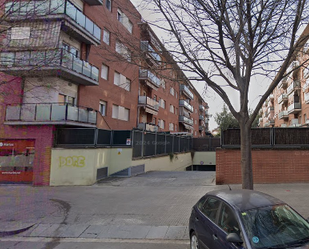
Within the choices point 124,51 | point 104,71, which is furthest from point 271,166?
point 104,71

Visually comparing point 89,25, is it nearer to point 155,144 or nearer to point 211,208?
point 155,144

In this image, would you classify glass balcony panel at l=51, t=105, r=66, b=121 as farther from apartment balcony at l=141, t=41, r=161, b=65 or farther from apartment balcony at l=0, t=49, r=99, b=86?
apartment balcony at l=141, t=41, r=161, b=65

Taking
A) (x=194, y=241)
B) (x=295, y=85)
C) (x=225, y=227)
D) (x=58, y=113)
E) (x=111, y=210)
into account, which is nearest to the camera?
(x=225, y=227)

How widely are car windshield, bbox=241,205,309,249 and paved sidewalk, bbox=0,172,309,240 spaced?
7.71 ft

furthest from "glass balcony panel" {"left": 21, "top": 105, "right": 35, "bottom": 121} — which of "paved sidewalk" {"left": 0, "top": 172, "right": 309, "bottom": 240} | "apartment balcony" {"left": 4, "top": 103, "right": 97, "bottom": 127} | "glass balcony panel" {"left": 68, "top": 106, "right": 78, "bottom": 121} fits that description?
"paved sidewalk" {"left": 0, "top": 172, "right": 309, "bottom": 240}

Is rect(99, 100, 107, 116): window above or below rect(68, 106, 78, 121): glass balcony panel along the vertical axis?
above

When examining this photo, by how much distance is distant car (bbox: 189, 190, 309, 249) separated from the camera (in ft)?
9.31

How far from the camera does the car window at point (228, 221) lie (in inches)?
121

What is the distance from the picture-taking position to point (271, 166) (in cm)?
1012

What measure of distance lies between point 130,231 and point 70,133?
9057 millimetres

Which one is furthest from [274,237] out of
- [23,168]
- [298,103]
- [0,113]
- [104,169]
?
[298,103]

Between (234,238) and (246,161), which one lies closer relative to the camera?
(234,238)

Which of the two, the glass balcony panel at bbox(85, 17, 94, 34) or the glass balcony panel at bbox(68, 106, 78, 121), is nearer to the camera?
the glass balcony panel at bbox(68, 106, 78, 121)

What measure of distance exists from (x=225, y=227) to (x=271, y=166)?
26.1 feet
